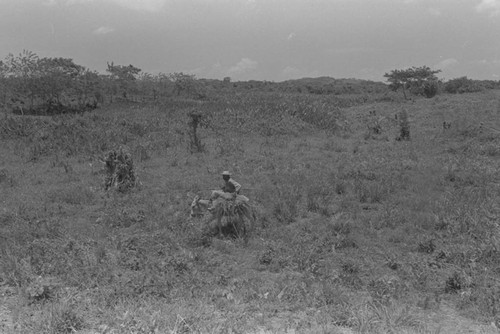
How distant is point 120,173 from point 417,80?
97.5 ft

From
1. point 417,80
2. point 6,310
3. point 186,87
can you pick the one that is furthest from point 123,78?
point 6,310

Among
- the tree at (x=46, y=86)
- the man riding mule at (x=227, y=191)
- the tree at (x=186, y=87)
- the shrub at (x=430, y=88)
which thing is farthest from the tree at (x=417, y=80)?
the man riding mule at (x=227, y=191)

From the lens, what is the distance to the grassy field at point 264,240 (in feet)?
13.2

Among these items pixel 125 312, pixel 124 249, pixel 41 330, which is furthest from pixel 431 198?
pixel 41 330

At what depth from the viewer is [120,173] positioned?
34.0 ft

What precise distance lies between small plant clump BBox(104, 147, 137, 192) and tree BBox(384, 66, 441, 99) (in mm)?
Result: 27593

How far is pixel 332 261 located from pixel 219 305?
2.35m

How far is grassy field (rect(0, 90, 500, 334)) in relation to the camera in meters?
4.01

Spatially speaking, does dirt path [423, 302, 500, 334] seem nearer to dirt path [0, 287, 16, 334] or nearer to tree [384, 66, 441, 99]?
dirt path [0, 287, 16, 334]

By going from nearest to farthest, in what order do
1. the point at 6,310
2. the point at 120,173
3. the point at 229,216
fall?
the point at 6,310 < the point at 229,216 < the point at 120,173

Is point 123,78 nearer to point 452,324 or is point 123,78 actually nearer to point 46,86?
point 46,86

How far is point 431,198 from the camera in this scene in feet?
29.3

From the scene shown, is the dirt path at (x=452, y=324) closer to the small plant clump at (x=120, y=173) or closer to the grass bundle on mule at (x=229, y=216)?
the grass bundle on mule at (x=229, y=216)

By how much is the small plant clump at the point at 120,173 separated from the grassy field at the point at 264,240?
20cm
